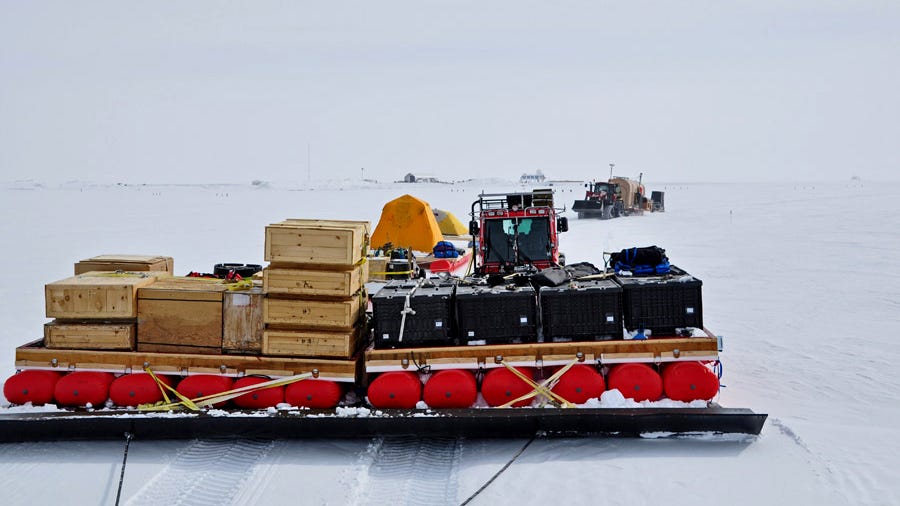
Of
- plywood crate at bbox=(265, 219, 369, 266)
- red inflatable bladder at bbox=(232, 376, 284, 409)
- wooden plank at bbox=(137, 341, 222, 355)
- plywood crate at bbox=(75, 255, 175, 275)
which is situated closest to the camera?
plywood crate at bbox=(265, 219, 369, 266)

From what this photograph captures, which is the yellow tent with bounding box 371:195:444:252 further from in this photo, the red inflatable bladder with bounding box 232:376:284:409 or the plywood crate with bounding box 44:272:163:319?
the red inflatable bladder with bounding box 232:376:284:409

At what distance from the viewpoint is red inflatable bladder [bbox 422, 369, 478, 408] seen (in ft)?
25.2

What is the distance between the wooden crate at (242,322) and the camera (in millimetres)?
8117

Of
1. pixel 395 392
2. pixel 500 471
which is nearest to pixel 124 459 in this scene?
pixel 395 392

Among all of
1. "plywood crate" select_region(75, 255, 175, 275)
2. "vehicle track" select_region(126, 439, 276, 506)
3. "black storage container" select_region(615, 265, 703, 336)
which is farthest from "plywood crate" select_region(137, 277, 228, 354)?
"black storage container" select_region(615, 265, 703, 336)

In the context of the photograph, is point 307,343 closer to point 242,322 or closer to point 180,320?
point 242,322

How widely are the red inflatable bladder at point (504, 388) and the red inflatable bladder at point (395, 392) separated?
79cm


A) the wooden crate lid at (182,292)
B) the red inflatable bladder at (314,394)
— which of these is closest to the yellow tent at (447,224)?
the wooden crate lid at (182,292)

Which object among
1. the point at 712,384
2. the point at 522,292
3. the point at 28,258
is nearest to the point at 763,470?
the point at 712,384

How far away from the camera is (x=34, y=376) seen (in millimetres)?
8039

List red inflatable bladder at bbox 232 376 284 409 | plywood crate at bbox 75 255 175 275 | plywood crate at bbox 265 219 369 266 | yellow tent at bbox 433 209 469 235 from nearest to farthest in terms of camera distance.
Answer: plywood crate at bbox 265 219 369 266 → red inflatable bladder at bbox 232 376 284 409 → plywood crate at bbox 75 255 175 275 → yellow tent at bbox 433 209 469 235

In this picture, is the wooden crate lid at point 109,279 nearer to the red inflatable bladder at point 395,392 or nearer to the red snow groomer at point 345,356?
the red snow groomer at point 345,356

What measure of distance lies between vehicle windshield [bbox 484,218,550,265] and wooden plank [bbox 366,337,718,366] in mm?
3818

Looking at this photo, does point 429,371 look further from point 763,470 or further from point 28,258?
point 28,258
